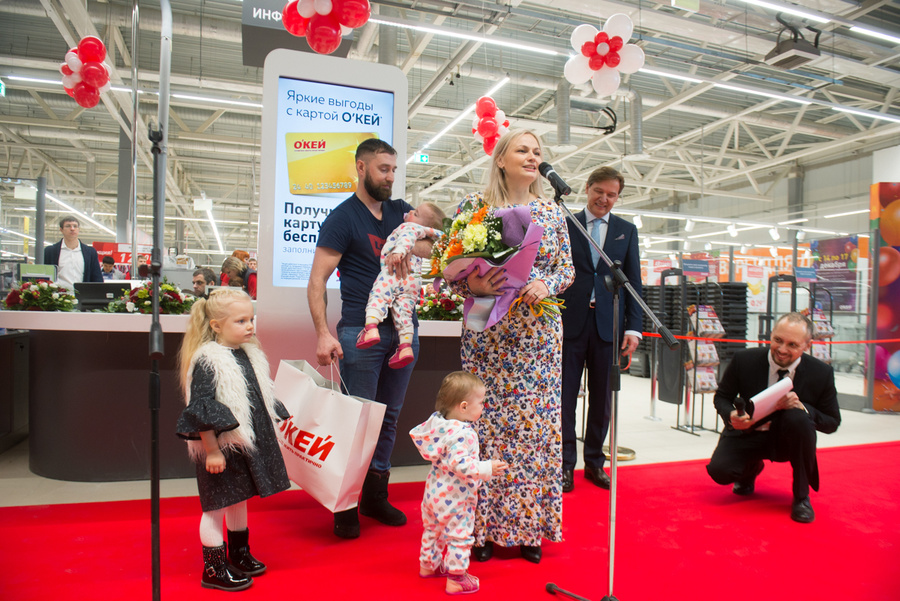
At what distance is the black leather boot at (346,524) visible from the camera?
8.25 feet

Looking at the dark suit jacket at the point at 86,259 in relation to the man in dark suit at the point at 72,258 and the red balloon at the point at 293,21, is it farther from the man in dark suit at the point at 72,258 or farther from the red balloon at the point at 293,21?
the red balloon at the point at 293,21

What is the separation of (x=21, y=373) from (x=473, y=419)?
13.8 feet

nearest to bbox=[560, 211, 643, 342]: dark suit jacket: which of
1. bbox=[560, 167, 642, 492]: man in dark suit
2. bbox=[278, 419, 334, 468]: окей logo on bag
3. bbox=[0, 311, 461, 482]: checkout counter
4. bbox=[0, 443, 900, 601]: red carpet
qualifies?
bbox=[560, 167, 642, 492]: man in dark suit

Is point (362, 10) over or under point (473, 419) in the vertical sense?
over

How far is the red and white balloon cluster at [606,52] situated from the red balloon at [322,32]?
282 cm

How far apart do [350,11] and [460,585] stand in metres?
3.98

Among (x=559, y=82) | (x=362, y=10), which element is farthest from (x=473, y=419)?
(x=559, y=82)

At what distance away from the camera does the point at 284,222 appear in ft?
10.5

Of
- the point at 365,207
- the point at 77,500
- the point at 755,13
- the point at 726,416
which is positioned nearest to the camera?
the point at 365,207

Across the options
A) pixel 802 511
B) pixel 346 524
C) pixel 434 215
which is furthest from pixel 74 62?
pixel 802 511

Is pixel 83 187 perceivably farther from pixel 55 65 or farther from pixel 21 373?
pixel 21 373

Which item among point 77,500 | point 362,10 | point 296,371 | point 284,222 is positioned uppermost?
point 362,10

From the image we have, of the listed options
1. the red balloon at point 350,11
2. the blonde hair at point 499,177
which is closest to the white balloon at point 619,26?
the red balloon at point 350,11

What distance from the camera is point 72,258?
611 cm
